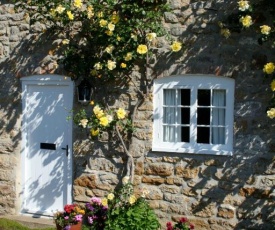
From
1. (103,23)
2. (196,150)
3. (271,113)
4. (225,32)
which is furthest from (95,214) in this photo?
(225,32)

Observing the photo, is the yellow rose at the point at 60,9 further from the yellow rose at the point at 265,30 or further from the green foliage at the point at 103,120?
the yellow rose at the point at 265,30

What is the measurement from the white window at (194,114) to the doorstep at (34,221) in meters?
2.29

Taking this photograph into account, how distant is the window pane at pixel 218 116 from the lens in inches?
261

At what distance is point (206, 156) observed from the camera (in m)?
6.59

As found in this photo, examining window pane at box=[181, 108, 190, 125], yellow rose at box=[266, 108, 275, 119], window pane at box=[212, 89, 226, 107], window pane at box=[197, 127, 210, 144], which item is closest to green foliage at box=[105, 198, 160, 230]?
window pane at box=[197, 127, 210, 144]

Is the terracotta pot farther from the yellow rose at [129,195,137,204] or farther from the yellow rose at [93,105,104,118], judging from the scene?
the yellow rose at [93,105,104,118]

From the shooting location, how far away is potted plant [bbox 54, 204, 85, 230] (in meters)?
6.59

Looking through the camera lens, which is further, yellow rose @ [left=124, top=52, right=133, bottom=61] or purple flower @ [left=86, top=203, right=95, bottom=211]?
purple flower @ [left=86, top=203, right=95, bottom=211]

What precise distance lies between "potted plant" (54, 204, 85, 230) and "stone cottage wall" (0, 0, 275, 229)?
60cm

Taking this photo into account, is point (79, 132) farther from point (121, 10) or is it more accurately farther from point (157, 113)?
point (121, 10)

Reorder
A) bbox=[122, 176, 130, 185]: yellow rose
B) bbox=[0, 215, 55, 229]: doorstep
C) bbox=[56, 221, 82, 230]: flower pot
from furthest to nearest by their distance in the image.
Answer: bbox=[0, 215, 55, 229]: doorstep
bbox=[122, 176, 130, 185]: yellow rose
bbox=[56, 221, 82, 230]: flower pot

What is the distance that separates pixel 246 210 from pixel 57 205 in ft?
10.6

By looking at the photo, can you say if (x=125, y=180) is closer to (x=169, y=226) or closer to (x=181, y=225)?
(x=169, y=226)

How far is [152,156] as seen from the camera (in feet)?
22.6
